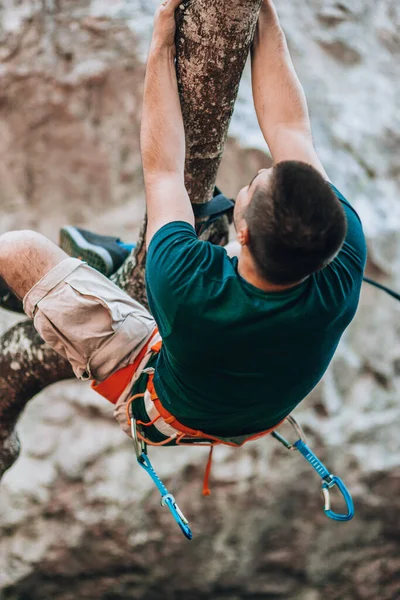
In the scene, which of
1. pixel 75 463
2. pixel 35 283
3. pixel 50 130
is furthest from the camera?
pixel 50 130

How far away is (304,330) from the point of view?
3.69 ft

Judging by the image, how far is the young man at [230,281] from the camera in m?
1.05

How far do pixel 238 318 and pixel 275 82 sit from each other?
1.68 feet

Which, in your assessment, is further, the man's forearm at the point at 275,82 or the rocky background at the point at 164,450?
the rocky background at the point at 164,450

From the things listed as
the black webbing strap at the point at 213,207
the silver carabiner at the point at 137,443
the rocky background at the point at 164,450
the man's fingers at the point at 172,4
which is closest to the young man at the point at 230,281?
the man's fingers at the point at 172,4

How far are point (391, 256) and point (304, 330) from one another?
215 centimetres

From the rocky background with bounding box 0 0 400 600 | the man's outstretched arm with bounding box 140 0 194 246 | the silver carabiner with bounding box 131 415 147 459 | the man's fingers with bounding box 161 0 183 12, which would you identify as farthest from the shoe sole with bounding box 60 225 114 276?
the rocky background with bounding box 0 0 400 600

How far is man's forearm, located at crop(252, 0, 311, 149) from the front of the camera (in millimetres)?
1327

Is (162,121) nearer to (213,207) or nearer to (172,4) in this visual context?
(172,4)

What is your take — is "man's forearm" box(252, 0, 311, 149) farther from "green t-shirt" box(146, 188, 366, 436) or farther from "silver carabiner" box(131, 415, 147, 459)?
"silver carabiner" box(131, 415, 147, 459)

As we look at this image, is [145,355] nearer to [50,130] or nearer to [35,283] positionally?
[35,283]

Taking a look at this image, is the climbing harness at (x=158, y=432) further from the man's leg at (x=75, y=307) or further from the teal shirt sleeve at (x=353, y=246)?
the teal shirt sleeve at (x=353, y=246)

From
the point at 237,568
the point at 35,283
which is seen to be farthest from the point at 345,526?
the point at 35,283

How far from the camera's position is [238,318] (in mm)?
1090
